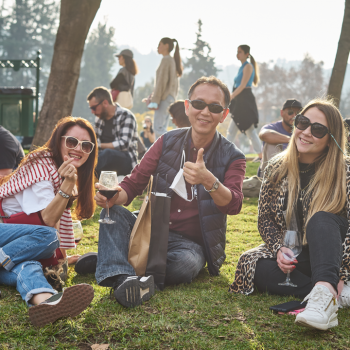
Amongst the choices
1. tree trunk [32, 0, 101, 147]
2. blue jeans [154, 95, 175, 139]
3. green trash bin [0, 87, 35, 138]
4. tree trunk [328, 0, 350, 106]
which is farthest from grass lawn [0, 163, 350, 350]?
green trash bin [0, 87, 35, 138]

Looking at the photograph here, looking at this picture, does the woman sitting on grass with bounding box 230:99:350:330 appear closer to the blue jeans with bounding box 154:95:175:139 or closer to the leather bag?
the leather bag

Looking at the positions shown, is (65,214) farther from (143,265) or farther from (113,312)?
(113,312)

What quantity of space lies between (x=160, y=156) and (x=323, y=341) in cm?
207

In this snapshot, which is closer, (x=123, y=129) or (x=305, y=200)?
(x=305, y=200)

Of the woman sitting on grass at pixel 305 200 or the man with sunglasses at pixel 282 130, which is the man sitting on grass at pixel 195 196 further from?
the man with sunglasses at pixel 282 130

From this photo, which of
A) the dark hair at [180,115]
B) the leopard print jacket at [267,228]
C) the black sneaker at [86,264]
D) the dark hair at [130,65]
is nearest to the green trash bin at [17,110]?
the dark hair at [130,65]

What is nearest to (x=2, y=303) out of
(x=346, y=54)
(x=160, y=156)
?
(x=160, y=156)

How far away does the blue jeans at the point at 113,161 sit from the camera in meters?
7.46

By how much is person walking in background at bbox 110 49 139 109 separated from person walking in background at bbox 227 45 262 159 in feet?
7.53

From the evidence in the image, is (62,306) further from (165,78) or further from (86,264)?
(165,78)

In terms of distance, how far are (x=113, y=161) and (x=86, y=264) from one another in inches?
145

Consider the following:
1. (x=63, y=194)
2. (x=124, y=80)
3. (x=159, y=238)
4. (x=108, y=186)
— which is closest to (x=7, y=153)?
(x=63, y=194)

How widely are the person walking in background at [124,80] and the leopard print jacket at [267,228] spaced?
651 centimetres

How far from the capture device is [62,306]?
266cm
